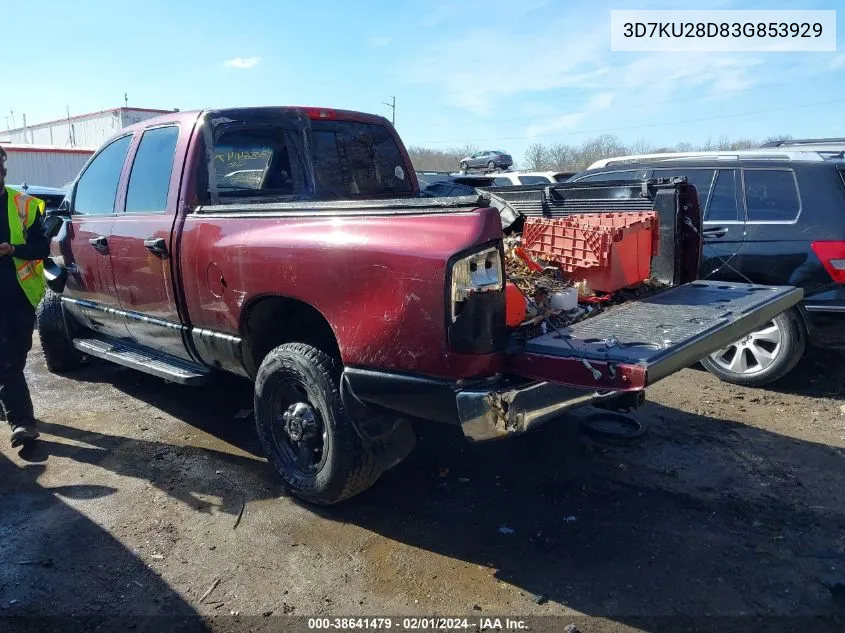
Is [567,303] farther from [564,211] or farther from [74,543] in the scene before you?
[74,543]

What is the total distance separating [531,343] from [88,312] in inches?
150

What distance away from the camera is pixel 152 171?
4199 mm

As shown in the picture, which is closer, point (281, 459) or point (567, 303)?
point (567, 303)

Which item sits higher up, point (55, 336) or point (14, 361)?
point (14, 361)

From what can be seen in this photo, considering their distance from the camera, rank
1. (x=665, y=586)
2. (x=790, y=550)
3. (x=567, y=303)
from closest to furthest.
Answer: (x=665, y=586) < (x=790, y=550) < (x=567, y=303)

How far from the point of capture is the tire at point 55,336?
18.1ft

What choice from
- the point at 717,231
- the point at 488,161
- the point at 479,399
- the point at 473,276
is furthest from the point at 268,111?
the point at 488,161

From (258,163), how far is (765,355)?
166 inches

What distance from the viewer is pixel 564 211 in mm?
4383

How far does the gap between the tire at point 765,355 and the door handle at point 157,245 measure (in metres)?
4.02

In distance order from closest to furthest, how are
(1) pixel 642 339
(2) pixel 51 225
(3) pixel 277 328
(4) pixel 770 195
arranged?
(1) pixel 642 339 < (3) pixel 277 328 < (2) pixel 51 225 < (4) pixel 770 195

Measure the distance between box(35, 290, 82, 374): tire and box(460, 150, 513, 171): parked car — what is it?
19.9 meters

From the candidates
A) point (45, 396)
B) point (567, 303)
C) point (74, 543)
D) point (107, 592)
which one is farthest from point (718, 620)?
point (45, 396)

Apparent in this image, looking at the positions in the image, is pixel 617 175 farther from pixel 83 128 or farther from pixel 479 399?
pixel 83 128
